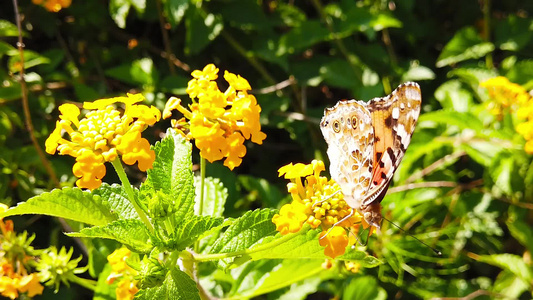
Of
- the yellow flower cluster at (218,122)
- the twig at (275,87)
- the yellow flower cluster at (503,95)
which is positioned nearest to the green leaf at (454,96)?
the yellow flower cluster at (503,95)

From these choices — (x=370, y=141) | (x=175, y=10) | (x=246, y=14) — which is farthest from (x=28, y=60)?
(x=370, y=141)

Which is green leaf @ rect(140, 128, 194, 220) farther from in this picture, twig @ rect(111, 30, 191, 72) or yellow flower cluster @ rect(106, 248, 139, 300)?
twig @ rect(111, 30, 191, 72)

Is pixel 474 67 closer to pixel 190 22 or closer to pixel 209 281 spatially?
pixel 190 22

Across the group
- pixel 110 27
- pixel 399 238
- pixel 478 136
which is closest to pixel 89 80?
pixel 110 27

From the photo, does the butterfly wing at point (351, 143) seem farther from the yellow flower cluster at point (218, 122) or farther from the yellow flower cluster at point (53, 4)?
the yellow flower cluster at point (53, 4)

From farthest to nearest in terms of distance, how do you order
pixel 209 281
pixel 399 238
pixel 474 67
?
1. pixel 474 67
2. pixel 399 238
3. pixel 209 281

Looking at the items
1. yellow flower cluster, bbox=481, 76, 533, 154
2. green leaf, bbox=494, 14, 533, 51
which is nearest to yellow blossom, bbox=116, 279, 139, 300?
yellow flower cluster, bbox=481, 76, 533, 154
